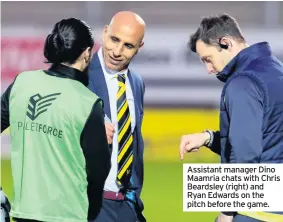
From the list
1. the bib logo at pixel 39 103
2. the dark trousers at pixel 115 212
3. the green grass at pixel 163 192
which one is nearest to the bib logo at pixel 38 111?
the bib logo at pixel 39 103

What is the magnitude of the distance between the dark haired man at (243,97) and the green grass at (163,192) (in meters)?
2.57

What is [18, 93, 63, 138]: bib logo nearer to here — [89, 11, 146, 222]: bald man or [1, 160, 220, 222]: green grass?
[89, 11, 146, 222]: bald man

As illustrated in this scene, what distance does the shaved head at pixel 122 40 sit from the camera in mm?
3373

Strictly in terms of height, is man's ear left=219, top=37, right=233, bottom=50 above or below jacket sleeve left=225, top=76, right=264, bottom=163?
above

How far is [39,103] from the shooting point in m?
2.83

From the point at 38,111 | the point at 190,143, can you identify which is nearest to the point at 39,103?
the point at 38,111

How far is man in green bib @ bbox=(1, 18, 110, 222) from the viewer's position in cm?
280

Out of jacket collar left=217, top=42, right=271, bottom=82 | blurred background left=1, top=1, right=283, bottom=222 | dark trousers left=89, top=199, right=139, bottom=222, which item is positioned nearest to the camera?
jacket collar left=217, top=42, right=271, bottom=82

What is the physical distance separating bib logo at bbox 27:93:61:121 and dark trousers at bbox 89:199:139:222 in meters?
0.65

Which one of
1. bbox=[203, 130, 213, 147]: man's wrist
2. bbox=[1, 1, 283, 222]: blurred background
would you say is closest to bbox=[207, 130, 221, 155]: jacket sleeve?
bbox=[203, 130, 213, 147]: man's wrist

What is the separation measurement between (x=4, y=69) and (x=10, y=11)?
1.75 m

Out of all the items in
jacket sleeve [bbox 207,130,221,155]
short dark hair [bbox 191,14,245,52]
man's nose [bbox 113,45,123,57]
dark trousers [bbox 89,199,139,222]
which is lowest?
dark trousers [bbox 89,199,139,222]

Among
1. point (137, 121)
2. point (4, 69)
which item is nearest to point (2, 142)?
point (4, 69)

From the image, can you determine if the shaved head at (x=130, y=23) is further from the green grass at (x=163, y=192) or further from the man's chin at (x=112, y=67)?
the green grass at (x=163, y=192)
